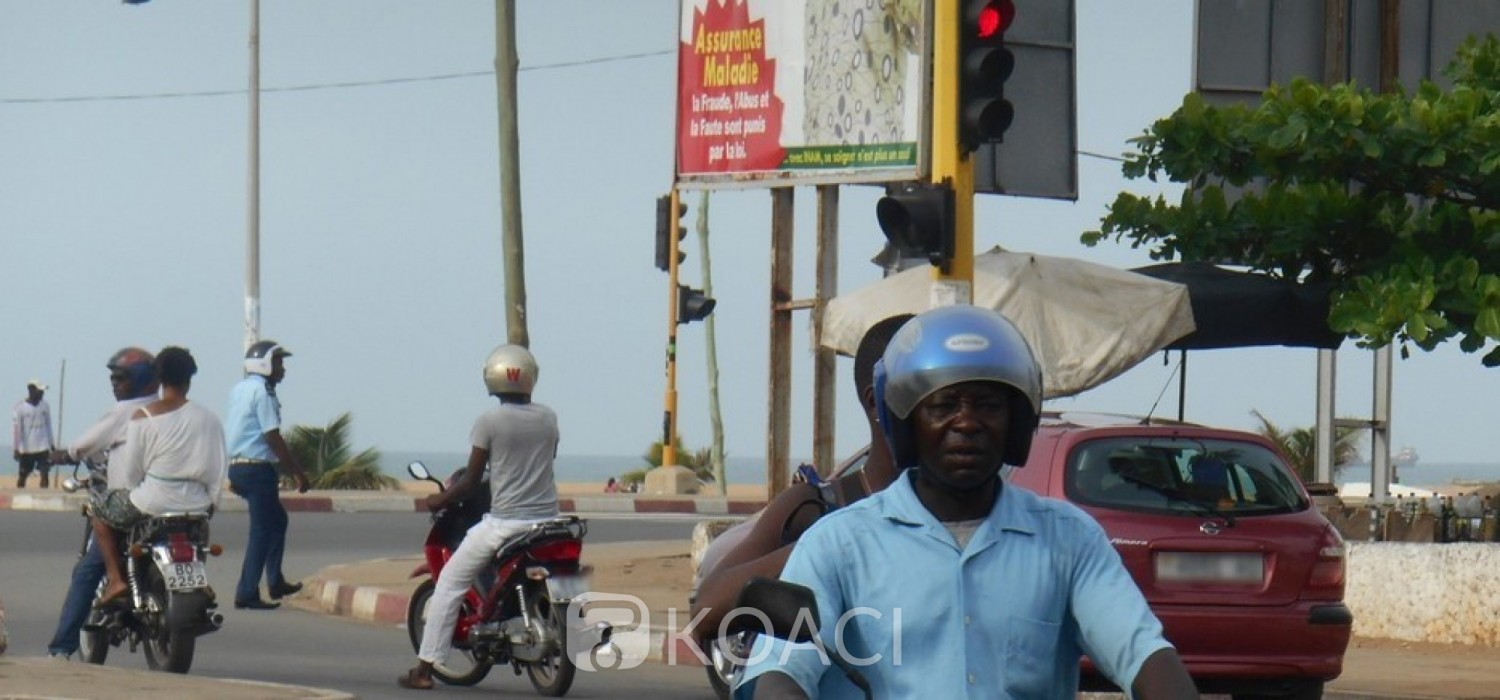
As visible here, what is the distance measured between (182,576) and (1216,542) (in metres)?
4.31

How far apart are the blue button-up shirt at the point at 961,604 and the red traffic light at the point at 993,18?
8250 millimetres

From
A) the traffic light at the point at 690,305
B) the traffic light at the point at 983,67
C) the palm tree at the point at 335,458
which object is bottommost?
the palm tree at the point at 335,458

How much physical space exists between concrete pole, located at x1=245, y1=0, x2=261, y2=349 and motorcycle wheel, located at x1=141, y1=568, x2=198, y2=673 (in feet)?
61.2

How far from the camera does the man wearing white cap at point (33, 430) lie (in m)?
32.0

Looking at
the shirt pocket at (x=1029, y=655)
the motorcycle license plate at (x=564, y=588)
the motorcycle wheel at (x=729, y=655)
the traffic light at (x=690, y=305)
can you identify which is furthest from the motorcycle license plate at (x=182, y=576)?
the traffic light at (x=690, y=305)

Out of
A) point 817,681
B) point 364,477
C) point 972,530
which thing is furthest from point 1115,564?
point 364,477

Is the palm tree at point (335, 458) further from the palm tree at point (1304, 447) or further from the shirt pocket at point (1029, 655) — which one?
the shirt pocket at point (1029, 655)

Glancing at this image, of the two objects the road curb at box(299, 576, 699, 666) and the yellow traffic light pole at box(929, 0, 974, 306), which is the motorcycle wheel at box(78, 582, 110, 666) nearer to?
the road curb at box(299, 576, 699, 666)

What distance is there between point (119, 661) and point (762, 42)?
7.34m

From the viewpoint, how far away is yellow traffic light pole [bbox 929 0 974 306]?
11.4 meters

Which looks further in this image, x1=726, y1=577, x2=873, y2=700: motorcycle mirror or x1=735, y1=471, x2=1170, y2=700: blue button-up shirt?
x1=735, y1=471, x2=1170, y2=700: blue button-up shirt

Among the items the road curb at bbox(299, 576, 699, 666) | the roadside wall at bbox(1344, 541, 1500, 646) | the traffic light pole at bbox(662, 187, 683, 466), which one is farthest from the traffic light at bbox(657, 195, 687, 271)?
the roadside wall at bbox(1344, 541, 1500, 646)

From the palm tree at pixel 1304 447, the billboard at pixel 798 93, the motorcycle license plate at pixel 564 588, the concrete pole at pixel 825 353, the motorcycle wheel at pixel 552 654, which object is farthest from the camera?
the palm tree at pixel 1304 447

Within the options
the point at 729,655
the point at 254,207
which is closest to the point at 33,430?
the point at 254,207
